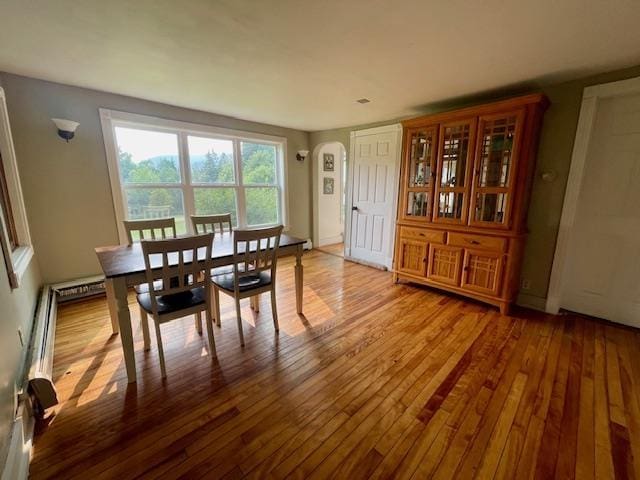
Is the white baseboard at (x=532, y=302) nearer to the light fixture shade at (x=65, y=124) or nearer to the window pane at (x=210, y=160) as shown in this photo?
the window pane at (x=210, y=160)

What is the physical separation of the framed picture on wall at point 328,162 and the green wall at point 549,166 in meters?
2.79

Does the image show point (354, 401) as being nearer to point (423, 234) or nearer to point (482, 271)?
point (482, 271)

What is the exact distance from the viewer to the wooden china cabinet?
99.7 inches

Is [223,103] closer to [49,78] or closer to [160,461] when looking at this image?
[49,78]

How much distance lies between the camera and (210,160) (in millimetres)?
3926

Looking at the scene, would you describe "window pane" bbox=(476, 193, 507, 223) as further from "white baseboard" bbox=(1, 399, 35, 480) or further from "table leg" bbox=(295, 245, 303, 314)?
"white baseboard" bbox=(1, 399, 35, 480)

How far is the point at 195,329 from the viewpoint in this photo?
246 centimetres

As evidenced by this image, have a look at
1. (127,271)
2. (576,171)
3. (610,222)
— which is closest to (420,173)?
(576,171)

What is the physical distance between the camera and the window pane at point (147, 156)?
3.20 metres

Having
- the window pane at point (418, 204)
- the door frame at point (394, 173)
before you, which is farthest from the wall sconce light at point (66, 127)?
the window pane at point (418, 204)

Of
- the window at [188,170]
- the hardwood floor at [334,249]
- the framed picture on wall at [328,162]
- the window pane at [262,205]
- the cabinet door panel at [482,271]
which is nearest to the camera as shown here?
the cabinet door panel at [482,271]

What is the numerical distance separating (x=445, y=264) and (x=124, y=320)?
3.01m

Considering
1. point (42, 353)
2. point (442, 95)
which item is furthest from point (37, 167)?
point (442, 95)

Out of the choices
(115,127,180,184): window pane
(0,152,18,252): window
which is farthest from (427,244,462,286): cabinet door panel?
(0,152,18,252): window
